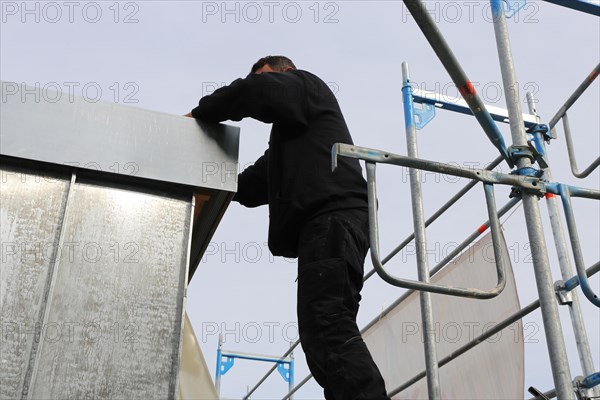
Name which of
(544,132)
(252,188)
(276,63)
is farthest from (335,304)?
(544,132)

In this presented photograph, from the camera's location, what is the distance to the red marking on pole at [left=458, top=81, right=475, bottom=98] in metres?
2.07

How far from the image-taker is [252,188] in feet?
9.75

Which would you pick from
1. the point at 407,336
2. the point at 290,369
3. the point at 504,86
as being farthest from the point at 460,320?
the point at 290,369

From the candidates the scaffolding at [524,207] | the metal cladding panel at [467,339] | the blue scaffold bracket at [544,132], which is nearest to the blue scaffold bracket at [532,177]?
the scaffolding at [524,207]

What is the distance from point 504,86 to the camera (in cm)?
246

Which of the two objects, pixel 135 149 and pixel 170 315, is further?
pixel 135 149

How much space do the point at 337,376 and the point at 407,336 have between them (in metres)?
2.31

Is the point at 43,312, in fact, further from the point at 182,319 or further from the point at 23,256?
the point at 182,319

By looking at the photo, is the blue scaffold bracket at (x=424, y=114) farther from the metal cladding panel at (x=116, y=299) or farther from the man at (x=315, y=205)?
the metal cladding panel at (x=116, y=299)

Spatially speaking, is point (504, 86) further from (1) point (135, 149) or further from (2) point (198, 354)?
(2) point (198, 354)

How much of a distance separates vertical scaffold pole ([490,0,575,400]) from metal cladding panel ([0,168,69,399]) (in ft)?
5.11

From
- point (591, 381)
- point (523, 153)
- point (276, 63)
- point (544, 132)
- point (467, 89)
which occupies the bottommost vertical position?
point (591, 381)

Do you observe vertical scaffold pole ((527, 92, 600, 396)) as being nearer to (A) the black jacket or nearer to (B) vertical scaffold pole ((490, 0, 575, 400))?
(B) vertical scaffold pole ((490, 0, 575, 400))

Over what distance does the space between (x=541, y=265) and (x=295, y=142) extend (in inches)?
41.6
